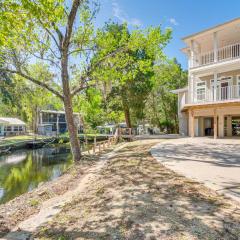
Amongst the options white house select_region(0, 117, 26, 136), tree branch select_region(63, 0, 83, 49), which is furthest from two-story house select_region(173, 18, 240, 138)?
white house select_region(0, 117, 26, 136)

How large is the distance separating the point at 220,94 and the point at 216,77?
4.44ft

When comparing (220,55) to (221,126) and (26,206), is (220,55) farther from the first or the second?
(26,206)

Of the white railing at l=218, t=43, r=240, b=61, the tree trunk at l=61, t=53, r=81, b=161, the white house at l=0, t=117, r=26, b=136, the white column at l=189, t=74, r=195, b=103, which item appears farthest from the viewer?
the white house at l=0, t=117, r=26, b=136

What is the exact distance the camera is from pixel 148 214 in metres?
4.87

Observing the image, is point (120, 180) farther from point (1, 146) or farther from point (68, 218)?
point (1, 146)

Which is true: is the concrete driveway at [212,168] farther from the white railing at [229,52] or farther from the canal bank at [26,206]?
the white railing at [229,52]

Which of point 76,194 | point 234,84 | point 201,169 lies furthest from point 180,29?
point 76,194

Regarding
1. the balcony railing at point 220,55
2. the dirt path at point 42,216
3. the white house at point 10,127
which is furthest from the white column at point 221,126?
the white house at point 10,127

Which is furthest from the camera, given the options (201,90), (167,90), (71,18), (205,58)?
(167,90)

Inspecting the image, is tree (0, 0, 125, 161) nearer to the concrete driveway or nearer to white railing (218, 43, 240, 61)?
the concrete driveway

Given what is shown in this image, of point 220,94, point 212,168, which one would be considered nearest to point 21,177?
point 212,168

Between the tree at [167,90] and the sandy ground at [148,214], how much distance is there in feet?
89.3

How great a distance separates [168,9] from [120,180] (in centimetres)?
1598

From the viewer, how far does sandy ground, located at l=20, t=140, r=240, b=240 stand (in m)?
4.14
